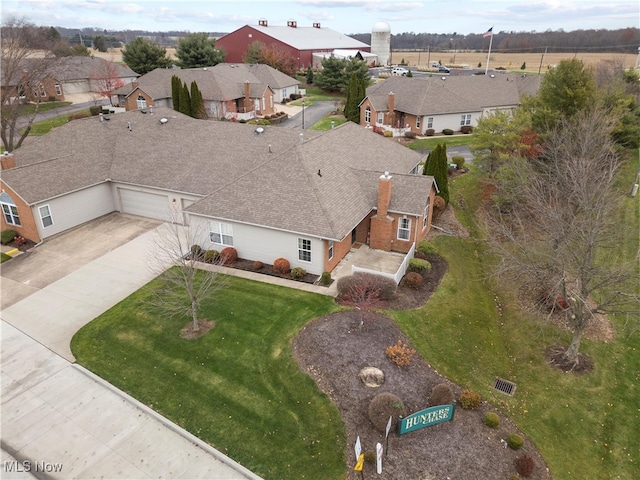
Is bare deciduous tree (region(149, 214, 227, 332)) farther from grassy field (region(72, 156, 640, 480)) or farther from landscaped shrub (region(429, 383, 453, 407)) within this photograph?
landscaped shrub (region(429, 383, 453, 407))

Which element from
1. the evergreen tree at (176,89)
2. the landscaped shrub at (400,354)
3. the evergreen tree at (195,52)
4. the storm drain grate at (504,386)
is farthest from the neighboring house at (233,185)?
the evergreen tree at (195,52)

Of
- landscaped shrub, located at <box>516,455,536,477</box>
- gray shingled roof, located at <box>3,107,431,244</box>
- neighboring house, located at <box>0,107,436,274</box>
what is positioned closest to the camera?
landscaped shrub, located at <box>516,455,536,477</box>

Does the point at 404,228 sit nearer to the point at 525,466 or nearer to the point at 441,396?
the point at 441,396

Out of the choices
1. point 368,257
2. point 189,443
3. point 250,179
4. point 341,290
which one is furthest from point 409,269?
point 189,443

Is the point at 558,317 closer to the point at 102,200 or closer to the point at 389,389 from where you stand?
the point at 389,389

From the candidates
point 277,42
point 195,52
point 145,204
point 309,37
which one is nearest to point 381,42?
point 309,37

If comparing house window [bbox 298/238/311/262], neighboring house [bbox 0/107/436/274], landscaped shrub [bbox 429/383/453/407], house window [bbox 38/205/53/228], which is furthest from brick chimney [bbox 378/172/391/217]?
house window [bbox 38/205/53/228]
